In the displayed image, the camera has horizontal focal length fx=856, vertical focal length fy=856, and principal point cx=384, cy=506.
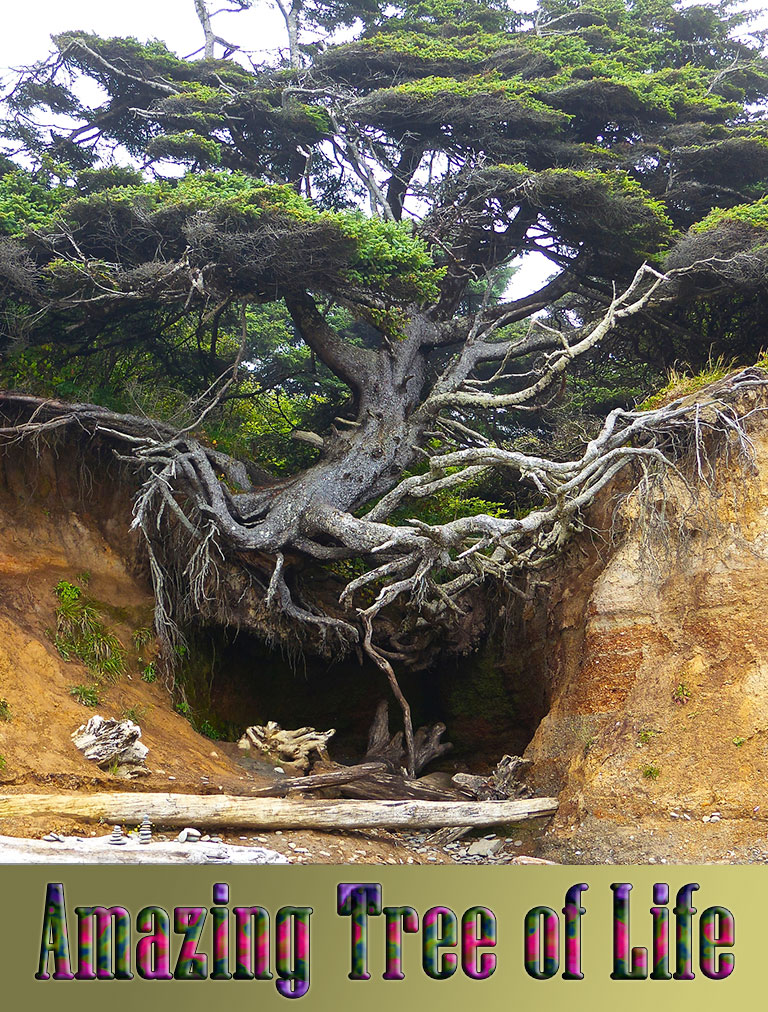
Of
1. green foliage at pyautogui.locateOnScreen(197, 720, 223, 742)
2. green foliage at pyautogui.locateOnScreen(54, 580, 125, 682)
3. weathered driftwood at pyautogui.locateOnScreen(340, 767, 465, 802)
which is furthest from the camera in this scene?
green foliage at pyautogui.locateOnScreen(197, 720, 223, 742)

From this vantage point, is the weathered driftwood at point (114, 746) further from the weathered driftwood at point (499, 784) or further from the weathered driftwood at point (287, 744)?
the weathered driftwood at point (499, 784)

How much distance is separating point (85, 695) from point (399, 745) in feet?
14.5

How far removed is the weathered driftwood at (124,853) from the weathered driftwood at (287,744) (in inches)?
135

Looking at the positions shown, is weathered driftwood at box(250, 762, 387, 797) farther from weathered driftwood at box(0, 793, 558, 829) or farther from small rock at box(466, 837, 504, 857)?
small rock at box(466, 837, 504, 857)

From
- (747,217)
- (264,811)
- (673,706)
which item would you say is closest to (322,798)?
(264,811)

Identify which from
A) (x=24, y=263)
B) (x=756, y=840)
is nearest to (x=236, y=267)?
(x=24, y=263)

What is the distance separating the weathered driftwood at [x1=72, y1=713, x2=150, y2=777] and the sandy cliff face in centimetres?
426

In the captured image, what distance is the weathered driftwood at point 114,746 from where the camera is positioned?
27.0 feet

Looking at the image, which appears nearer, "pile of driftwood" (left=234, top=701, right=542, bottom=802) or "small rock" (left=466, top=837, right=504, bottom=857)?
"small rock" (left=466, top=837, right=504, bottom=857)

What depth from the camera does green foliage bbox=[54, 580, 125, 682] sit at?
9914mm

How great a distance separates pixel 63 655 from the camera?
9750mm

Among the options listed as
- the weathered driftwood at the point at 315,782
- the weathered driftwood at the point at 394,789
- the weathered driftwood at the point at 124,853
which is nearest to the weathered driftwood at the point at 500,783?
the weathered driftwood at the point at 394,789

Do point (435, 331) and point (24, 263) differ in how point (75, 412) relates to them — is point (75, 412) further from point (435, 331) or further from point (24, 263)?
point (435, 331)

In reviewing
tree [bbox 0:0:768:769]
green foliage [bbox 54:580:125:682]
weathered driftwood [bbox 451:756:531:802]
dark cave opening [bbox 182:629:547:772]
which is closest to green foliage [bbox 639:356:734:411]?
tree [bbox 0:0:768:769]
